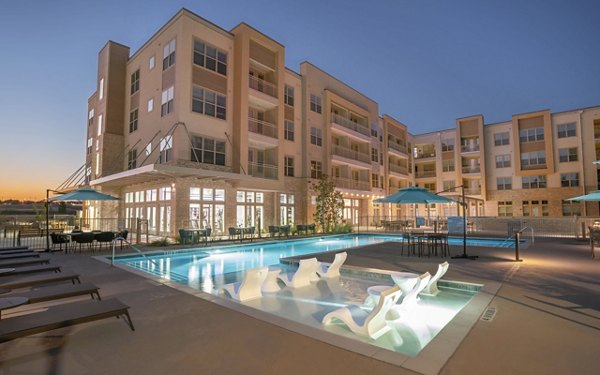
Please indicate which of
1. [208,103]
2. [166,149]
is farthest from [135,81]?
[166,149]

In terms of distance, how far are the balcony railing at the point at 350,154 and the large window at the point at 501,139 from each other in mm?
16625

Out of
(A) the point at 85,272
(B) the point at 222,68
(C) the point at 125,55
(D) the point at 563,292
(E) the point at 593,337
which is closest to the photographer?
(E) the point at 593,337

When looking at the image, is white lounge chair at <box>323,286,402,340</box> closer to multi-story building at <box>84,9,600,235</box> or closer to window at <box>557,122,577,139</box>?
multi-story building at <box>84,9,600,235</box>

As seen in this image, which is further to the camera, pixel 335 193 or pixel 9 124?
pixel 9 124

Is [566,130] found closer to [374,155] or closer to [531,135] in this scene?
[531,135]

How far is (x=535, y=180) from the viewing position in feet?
114

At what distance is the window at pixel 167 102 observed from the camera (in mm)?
19067

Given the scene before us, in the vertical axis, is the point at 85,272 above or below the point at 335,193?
below

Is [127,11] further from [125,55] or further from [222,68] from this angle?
[222,68]

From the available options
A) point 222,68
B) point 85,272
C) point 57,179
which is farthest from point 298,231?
point 57,179

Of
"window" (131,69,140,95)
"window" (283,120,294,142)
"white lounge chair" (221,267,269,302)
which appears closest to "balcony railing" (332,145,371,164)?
"window" (283,120,294,142)

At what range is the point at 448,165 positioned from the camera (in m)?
40.4

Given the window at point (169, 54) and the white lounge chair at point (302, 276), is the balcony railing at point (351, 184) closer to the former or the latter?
the window at point (169, 54)

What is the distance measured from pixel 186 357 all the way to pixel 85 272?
6668 millimetres
